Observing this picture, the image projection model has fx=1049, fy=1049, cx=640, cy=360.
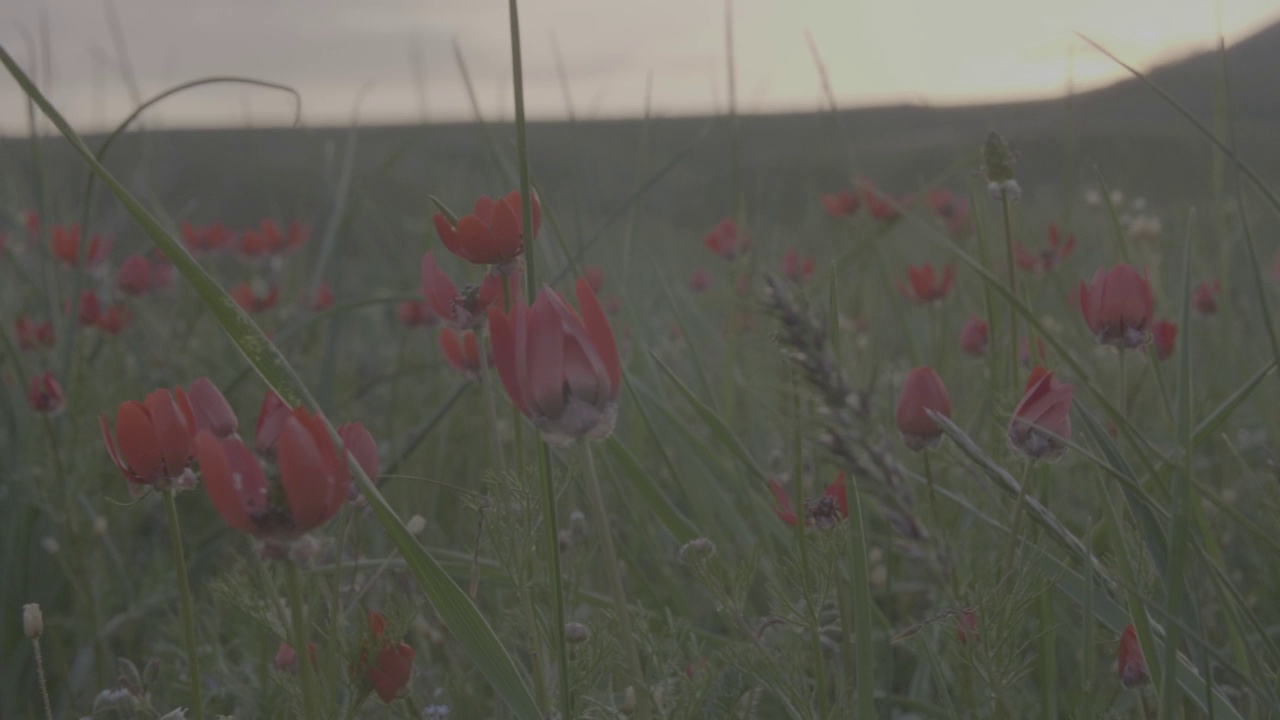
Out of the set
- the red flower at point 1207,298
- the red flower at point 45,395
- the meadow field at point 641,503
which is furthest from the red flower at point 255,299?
the red flower at point 1207,298

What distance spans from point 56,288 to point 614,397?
1850 millimetres

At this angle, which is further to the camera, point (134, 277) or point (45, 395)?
point (134, 277)

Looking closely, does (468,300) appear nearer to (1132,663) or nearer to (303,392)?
(303,392)

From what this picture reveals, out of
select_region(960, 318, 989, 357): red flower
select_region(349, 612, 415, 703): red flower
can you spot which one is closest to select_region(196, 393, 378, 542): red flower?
select_region(349, 612, 415, 703): red flower

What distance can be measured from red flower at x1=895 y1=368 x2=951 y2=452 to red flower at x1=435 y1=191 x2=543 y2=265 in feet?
1.22

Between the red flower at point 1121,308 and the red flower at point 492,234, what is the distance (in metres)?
0.59

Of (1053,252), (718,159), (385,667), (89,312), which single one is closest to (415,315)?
(89,312)

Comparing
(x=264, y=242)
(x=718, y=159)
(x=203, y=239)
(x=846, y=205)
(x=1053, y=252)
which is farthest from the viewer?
(x=718, y=159)

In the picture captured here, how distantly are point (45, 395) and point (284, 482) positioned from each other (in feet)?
4.12

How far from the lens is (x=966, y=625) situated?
2.95 feet

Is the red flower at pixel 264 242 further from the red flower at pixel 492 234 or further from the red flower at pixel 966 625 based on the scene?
the red flower at pixel 966 625

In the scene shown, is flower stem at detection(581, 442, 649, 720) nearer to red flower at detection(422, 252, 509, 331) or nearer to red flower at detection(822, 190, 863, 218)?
red flower at detection(422, 252, 509, 331)

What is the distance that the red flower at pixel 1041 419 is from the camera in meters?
0.85

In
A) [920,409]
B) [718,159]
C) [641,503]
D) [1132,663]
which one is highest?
[718,159]
